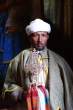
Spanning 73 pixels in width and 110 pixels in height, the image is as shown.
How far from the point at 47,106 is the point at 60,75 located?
0.21m

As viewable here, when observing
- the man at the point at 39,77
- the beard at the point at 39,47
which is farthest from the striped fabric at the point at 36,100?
the beard at the point at 39,47

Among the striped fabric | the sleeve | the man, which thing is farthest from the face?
the striped fabric

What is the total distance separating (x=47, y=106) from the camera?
2434 mm

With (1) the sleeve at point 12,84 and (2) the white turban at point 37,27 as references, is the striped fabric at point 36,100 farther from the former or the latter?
(2) the white turban at point 37,27

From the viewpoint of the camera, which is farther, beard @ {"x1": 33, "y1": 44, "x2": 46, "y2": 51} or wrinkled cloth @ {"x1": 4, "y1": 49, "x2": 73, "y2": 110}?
beard @ {"x1": 33, "y1": 44, "x2": 46, "y2": 51}

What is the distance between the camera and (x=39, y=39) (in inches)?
101

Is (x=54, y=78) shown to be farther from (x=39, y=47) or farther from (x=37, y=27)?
(x=37, y=27)

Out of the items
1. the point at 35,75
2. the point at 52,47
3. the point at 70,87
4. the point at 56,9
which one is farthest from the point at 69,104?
the point at 56,9

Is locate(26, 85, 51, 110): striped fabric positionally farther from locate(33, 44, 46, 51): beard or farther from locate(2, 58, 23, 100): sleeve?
locate(33, 44, 46, 51): beard

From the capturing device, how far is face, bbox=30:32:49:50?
257 centimetres

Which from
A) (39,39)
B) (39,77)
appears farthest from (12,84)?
(39,39)

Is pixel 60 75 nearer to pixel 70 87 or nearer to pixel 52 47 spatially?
pixel 70 87

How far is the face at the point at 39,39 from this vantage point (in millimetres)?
2570

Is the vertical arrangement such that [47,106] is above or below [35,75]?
below
